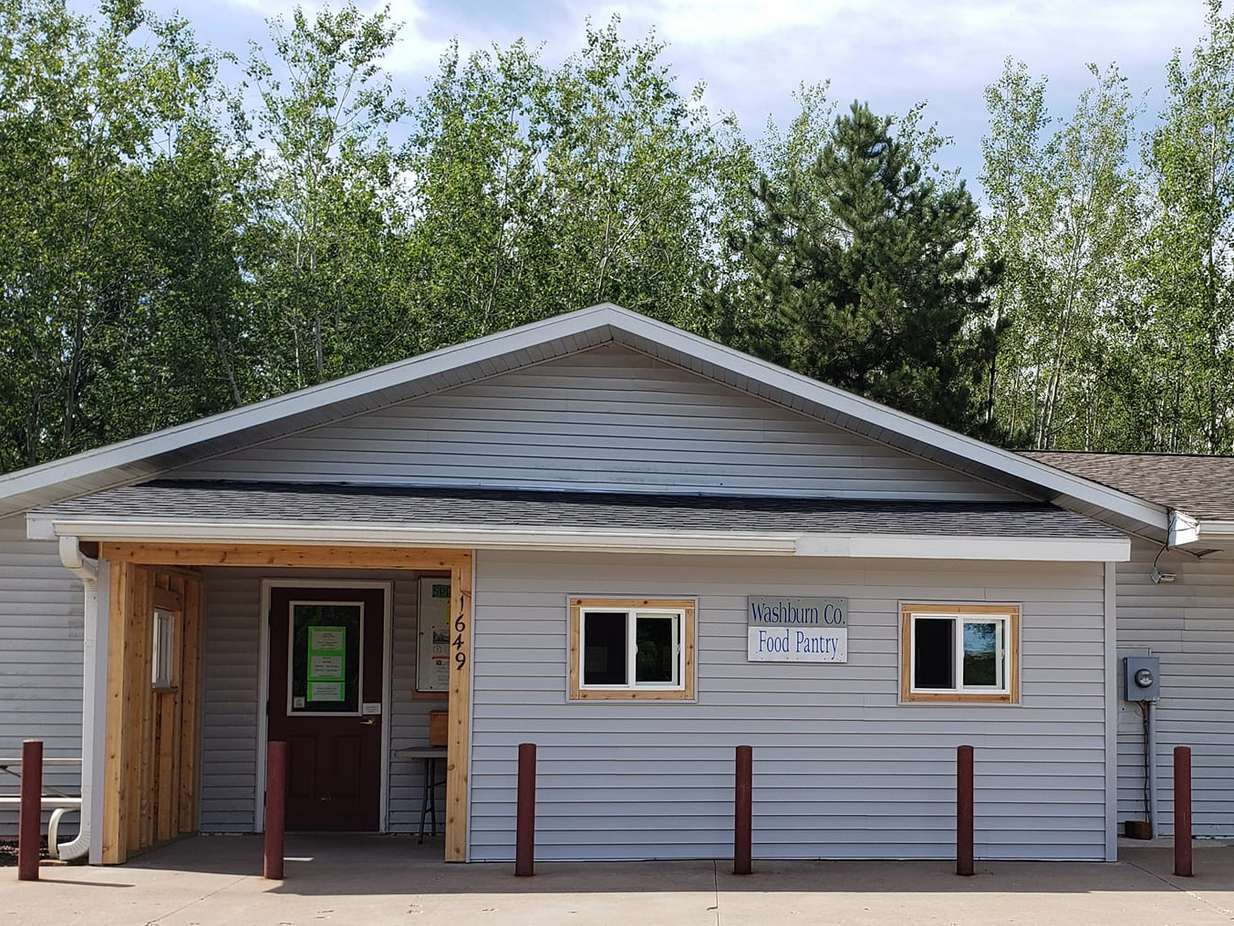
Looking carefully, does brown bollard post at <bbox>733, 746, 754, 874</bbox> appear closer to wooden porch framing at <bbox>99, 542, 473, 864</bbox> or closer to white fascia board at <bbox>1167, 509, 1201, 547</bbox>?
wooden porch framing at <bbox>99, 542, 473, 864</bbox>

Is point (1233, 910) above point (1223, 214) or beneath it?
beneath

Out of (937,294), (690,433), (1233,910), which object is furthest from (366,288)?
(1233,910)

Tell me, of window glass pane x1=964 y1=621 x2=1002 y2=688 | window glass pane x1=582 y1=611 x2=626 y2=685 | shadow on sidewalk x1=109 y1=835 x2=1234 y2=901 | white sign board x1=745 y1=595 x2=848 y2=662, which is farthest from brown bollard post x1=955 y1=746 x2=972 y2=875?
window glass pane x1=582 y1=611 x2=626 y2=685

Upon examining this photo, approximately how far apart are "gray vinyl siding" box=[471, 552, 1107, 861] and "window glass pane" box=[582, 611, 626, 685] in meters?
0.19

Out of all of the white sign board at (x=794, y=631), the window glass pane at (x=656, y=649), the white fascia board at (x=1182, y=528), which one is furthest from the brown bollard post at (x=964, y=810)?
the white fascia board at (x=1182, y=528)

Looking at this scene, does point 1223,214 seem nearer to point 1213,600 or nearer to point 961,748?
point 1213,600

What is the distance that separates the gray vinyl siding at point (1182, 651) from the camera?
13.4 m

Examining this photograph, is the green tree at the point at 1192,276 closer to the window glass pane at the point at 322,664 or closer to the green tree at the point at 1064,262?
the green tree at the point at 1064,262

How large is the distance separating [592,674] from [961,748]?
111 inches

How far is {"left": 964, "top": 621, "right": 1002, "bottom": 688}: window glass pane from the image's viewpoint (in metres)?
11.6

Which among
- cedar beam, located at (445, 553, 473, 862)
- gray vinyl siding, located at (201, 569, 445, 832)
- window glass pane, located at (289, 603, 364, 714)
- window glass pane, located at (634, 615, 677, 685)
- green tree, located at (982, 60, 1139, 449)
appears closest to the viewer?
cedar beam, located at (445, 553, 473, 862)

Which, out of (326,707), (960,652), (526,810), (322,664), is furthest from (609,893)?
(322,664)

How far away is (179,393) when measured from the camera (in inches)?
1144

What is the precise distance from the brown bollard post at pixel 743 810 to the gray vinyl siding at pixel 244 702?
12.2 ft
